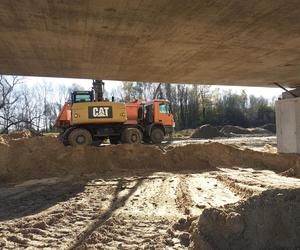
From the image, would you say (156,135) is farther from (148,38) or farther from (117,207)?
(148,38)

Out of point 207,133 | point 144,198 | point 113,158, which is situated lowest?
point 144,198

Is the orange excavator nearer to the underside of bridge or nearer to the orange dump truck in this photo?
the orange dump truck

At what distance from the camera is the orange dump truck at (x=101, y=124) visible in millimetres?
18562

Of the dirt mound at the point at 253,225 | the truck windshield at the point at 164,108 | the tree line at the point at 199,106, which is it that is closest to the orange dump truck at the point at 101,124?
the truck windshield at the point at 164,108

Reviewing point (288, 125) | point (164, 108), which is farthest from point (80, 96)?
point (288, 125)

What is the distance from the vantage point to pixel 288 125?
14.7 m

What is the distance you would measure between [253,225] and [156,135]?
17.2 metres

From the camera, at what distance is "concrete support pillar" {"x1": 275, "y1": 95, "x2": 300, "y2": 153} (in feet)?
46.9

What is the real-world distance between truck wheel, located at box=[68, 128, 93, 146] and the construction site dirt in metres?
2.65

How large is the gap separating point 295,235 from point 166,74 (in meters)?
6.79

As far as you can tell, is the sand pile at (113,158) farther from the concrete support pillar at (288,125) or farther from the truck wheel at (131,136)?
the truck wheel at (131,136)

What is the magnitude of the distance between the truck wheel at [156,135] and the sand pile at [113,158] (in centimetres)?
551

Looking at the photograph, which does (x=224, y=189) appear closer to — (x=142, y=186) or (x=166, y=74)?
(x=142, y=186)

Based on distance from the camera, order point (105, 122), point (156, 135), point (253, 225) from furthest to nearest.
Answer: point (156, 135)
point (105, 122)
point (253, 225)
